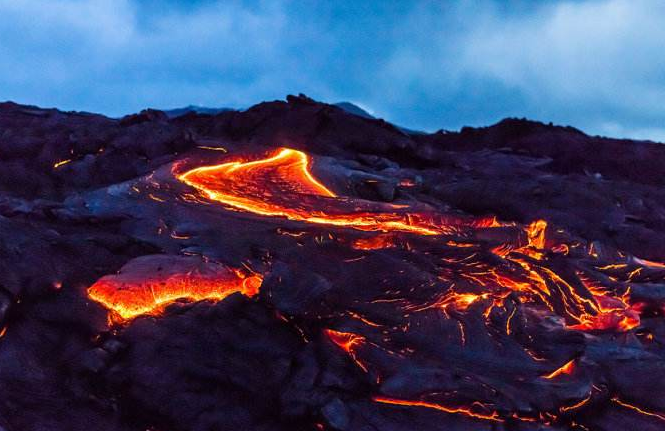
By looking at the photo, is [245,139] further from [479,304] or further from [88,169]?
[479,304]

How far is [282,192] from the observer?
7086mm

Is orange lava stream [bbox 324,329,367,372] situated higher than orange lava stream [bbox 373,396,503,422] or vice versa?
orange lava stream [bbox 324,329,367,372]

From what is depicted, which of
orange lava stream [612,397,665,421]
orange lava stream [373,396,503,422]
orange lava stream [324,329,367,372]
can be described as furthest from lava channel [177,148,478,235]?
orange lava stream [612,397,665,421]

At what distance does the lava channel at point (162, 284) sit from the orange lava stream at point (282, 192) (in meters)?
1.51

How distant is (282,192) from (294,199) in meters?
0.33

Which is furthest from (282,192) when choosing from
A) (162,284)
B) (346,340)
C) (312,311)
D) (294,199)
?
(346,340)

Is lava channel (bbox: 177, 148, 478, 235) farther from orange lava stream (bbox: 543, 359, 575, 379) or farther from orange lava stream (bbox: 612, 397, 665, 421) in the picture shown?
orange lava stream (bbox: 612, 397, 665, 421)

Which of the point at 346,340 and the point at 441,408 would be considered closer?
the point at 441,408

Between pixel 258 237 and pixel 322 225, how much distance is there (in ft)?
2.52

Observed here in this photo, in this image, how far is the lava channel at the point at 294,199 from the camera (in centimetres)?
618

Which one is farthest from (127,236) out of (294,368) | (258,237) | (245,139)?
(245,139)

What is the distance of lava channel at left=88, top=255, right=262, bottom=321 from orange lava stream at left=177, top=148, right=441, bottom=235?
1508mm

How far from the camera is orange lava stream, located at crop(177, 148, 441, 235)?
6172mm

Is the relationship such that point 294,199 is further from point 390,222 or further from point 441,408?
point 441,408
